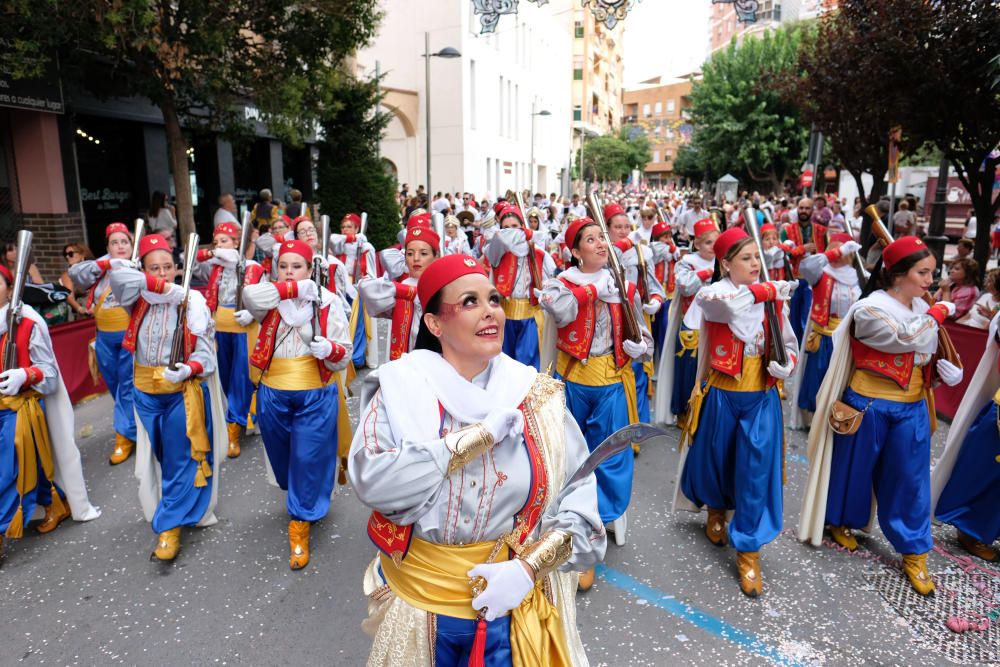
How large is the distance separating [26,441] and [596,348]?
3.58 metres

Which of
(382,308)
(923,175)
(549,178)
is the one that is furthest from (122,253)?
(549,178)

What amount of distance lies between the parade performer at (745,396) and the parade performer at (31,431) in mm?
4013

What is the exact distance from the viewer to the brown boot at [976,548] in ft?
14.3

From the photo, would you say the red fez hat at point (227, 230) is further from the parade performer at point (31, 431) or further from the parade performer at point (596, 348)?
the parade performer at point (596, 348)

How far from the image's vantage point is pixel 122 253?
5.75m

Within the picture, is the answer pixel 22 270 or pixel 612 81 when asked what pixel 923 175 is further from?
pixel 612 81

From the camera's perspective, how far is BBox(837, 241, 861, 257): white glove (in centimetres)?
599

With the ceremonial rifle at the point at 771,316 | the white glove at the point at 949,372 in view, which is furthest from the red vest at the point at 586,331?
the white glove at the point at 949,372

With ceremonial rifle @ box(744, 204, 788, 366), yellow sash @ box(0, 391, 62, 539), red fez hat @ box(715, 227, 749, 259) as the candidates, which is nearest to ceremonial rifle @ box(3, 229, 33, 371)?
yellow sash @ box(0, 391, 62, 539)

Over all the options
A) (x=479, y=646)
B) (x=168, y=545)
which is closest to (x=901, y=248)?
(x=479, y=646)

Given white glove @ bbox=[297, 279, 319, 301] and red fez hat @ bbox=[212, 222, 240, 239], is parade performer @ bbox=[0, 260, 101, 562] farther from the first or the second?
red fez hat @ bbox=[212, 222, 240, 239]

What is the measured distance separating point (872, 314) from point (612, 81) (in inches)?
2833

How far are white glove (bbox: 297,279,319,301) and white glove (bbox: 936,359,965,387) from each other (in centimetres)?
369

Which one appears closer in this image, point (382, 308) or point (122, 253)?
point (382, 308)
